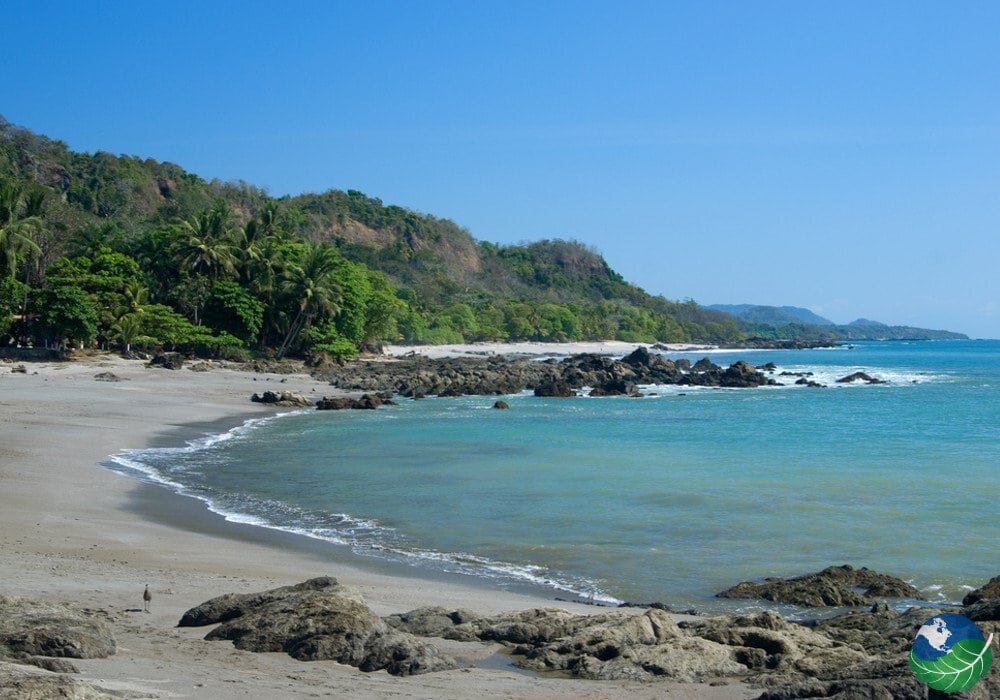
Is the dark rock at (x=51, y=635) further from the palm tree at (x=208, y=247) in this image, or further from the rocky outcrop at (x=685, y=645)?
the palm tree at (x=208, y=247)

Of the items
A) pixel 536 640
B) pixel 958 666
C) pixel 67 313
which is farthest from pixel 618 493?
pixel 67 313

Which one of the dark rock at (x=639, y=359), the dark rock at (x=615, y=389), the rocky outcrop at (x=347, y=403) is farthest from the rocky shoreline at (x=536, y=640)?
the dark rock at (x=639, y=359)

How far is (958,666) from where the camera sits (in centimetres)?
364

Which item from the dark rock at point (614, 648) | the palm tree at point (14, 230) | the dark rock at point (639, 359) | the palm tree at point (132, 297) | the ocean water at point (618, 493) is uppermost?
the palm tree at point (14, 230)

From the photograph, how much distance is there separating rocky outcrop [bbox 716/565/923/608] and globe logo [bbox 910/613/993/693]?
8111 millimetres

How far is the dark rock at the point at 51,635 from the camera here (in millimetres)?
6664

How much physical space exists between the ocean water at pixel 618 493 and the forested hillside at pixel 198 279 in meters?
18.6

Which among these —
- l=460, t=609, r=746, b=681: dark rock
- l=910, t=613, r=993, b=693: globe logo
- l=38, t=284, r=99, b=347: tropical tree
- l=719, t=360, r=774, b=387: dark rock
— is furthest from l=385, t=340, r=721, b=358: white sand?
l=910, t=613, r=993, b=693: globe logo

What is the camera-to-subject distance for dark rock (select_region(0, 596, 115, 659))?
6.66 metres

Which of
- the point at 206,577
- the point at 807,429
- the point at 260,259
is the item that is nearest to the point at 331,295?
the point at 260,259

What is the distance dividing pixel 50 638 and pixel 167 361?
41464 millimetres

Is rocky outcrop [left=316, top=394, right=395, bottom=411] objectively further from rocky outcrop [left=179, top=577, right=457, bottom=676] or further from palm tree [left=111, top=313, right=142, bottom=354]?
rocky outcrop [left=179, top=577, right=457, bottom=676]

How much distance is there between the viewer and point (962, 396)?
168ft

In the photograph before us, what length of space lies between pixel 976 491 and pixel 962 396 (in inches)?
1344
